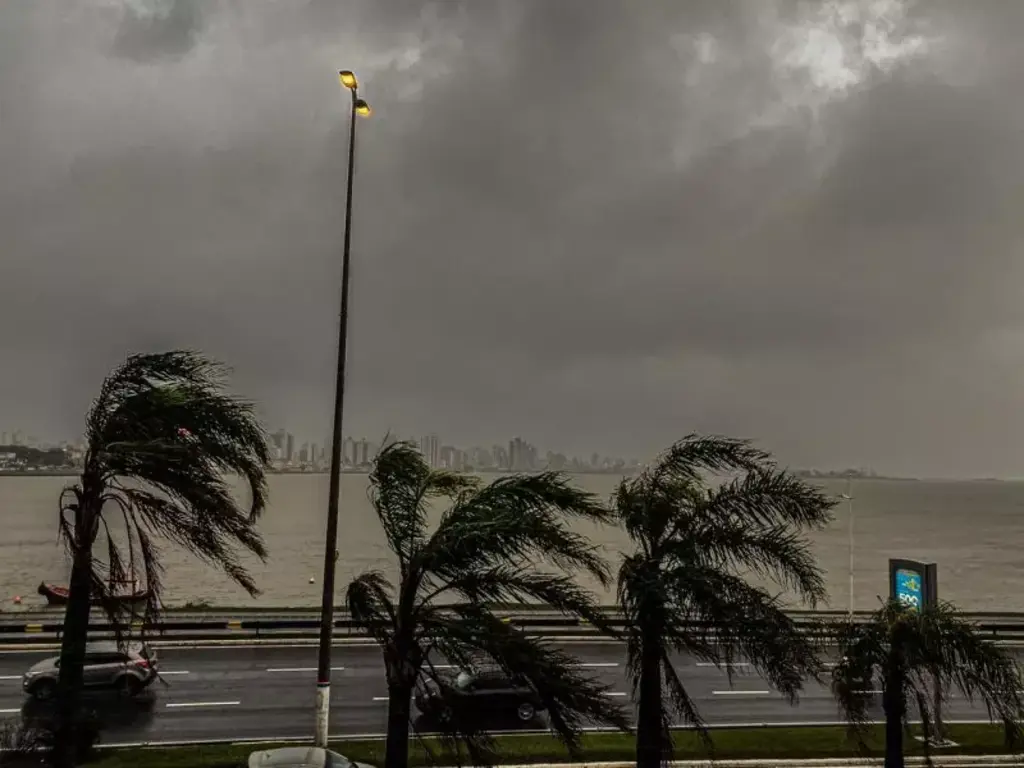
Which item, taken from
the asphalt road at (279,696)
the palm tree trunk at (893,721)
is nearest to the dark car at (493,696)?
the asphalt road at (279,696)

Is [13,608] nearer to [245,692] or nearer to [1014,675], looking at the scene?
[245,692]

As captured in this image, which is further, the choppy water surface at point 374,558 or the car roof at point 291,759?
the choppy water surface at point 374,558

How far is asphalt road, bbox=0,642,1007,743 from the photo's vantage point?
17781 millimetres

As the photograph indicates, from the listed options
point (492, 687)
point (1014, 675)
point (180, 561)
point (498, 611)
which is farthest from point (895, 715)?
point (180, 561)

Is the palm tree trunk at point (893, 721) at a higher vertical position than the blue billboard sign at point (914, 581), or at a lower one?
lower

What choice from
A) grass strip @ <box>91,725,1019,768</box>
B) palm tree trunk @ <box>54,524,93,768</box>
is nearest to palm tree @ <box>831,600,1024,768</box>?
grass strip @ <box>91,725,1019,768</box>

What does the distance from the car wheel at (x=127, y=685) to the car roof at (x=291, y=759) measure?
381 inches

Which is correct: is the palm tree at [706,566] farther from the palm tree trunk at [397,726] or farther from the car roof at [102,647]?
the car roof at [102,647]

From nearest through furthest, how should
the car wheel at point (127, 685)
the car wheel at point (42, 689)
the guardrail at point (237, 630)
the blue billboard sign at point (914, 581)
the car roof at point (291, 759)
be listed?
the car roof at point (291, 759) < the car wheel at point (42, 689) < the car wheel at point (127, 685) < the blue billboard sign at point (914, 581) < the guardrail at point (237, 630)

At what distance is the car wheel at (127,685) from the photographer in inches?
762

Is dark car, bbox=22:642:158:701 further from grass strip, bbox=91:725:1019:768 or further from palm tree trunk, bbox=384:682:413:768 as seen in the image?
palm tree trunk, bbox=384:682:413:768

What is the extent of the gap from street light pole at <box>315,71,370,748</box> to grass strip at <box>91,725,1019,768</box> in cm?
173

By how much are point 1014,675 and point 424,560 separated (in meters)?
8.81

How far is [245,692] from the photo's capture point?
20.7 m
